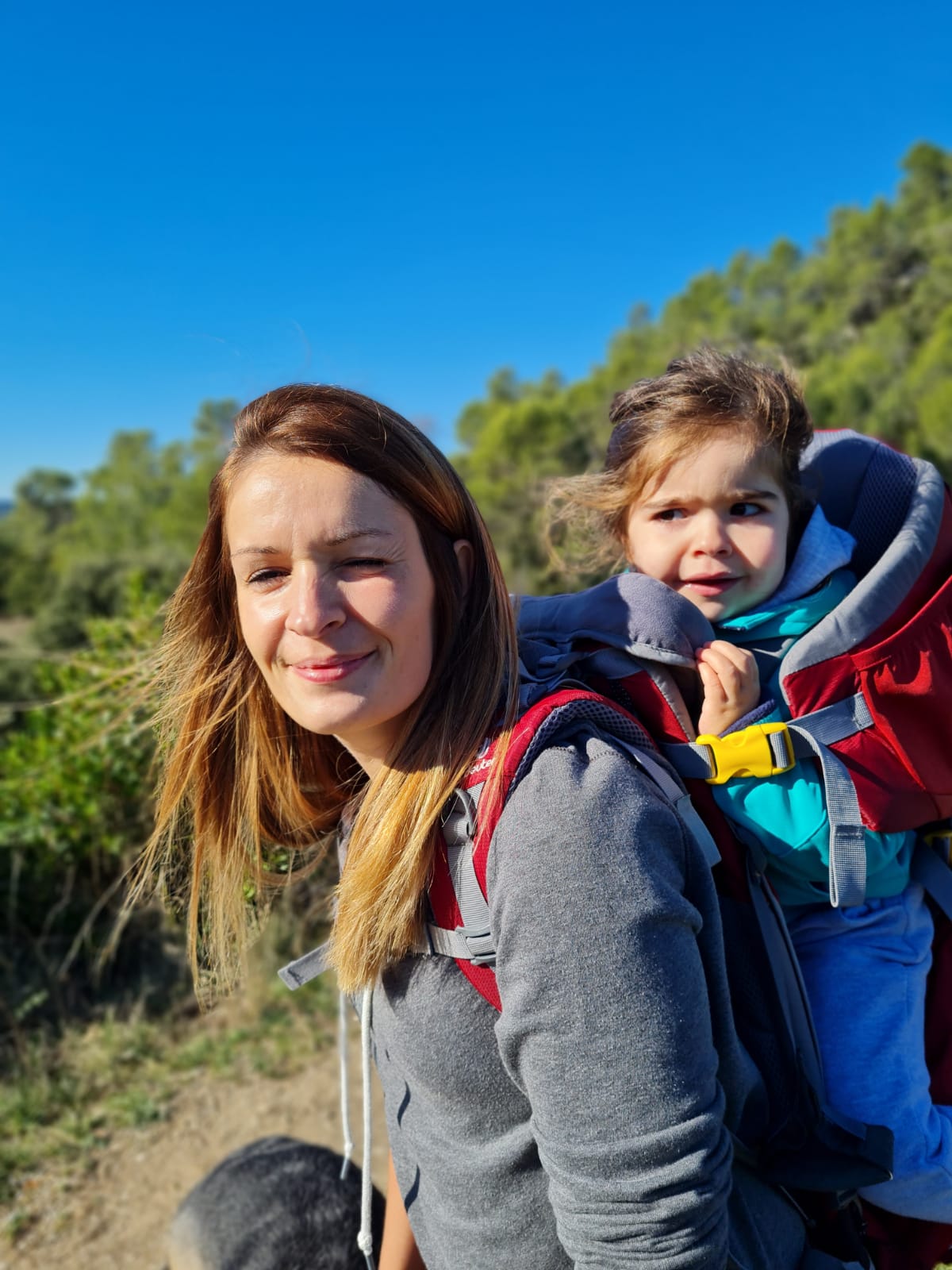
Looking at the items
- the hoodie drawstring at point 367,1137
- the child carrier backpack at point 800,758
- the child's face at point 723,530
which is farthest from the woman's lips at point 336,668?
the child's face at point 723,530

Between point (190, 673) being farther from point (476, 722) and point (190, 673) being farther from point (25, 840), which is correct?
point (25, 840)

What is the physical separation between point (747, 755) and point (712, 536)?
0.49m

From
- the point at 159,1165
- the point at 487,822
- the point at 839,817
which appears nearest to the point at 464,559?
the point at 487,822

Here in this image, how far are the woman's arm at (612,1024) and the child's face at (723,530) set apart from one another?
2.17 feet

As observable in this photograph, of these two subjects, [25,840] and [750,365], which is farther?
[25,840]

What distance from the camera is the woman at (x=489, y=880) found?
0.94 m

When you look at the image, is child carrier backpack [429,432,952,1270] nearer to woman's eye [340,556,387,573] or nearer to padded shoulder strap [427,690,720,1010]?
padded shoulder strap [427,690,720,1010]

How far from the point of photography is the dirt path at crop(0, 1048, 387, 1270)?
3.08m

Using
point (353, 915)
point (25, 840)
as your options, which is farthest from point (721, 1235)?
point (25, 840)

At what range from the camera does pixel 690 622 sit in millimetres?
1340

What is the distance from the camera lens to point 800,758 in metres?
1.25

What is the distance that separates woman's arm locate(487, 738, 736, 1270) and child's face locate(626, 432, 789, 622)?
66cm

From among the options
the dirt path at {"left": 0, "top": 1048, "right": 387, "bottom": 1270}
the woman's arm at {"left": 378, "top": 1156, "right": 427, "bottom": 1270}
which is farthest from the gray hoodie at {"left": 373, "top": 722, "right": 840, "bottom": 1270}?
the dirt path at {"left": 0, "top": 1048, "right": 387, "bottom": 1270}

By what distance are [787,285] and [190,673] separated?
40.3 meters
